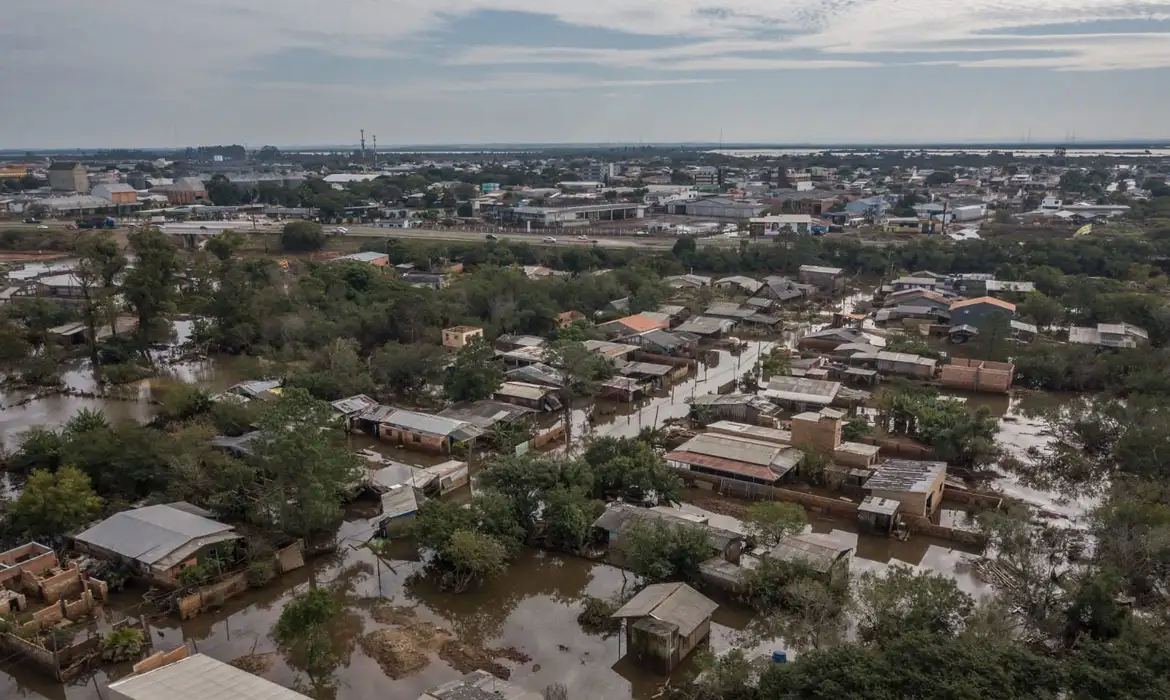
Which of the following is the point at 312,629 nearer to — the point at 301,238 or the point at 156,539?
the point at 156,539

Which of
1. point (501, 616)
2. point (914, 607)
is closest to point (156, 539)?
point (501, 616)

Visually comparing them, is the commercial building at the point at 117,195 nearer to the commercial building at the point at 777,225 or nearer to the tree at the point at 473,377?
the commercial building at the point at 777,225

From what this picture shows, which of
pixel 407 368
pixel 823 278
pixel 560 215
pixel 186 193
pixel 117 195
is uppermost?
pixel 186 193

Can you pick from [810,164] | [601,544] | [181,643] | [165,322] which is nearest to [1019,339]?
[601,544]

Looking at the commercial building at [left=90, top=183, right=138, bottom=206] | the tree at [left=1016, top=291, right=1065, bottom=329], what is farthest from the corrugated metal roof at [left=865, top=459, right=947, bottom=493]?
the commercial building at [left=90, top=183, right=138, bottom=206]

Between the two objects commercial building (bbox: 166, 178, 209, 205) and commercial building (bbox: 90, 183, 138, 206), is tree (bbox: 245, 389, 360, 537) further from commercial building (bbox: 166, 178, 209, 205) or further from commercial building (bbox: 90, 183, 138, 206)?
commercial building (bbox: 166, 178, 209, 205)

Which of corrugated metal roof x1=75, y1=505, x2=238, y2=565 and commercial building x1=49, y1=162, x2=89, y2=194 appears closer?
corrugated metal roof x1=75, y1=505, x2=238, y2=565
